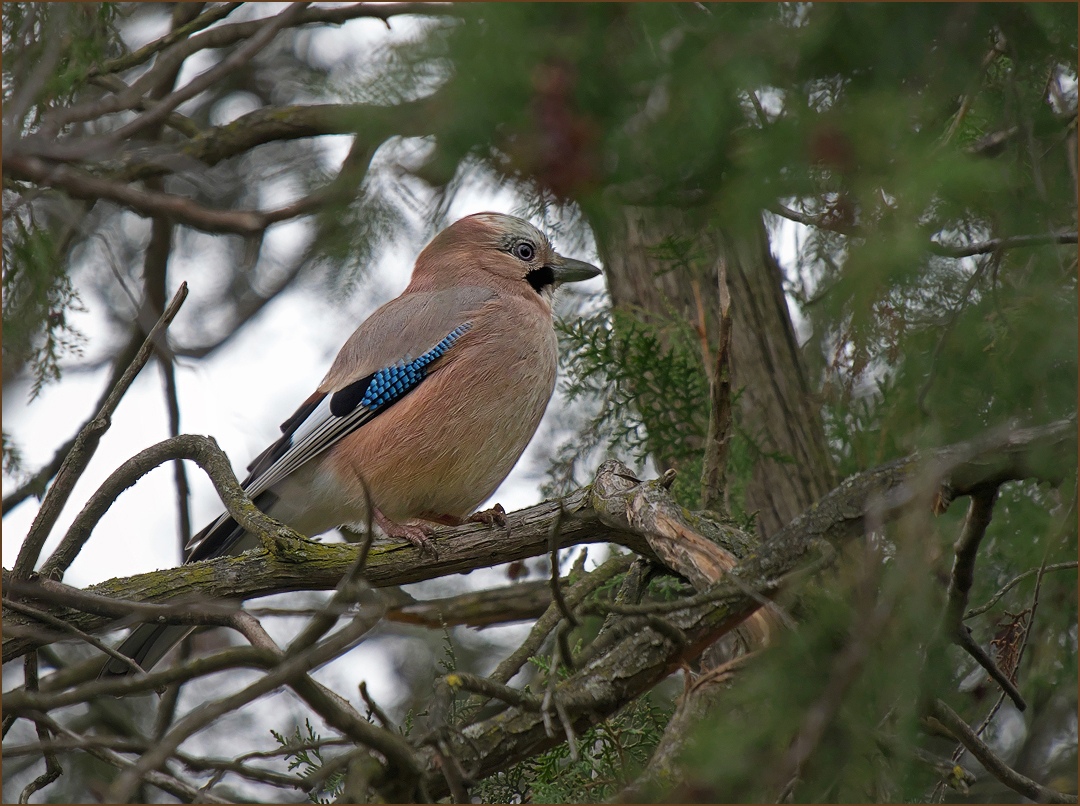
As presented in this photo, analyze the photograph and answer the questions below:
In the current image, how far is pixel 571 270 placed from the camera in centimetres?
478

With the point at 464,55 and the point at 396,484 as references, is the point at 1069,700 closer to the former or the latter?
the point at 396,484

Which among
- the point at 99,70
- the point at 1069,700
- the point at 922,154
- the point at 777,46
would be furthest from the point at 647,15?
the point at 99,70

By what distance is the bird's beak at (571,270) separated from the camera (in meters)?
4.75

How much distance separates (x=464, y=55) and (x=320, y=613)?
4.52 feet

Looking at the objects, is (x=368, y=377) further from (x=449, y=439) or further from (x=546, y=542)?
(x=546, y=542)

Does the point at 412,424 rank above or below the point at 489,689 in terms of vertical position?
above

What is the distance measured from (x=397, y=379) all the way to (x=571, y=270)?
47.4 inches

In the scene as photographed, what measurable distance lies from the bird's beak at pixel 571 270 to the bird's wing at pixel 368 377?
1.76 feet

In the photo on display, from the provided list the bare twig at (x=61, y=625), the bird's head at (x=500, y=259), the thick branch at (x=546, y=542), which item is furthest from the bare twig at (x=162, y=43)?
the bare twig at (x=61, y=625)

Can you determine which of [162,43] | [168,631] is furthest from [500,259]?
[168,631]

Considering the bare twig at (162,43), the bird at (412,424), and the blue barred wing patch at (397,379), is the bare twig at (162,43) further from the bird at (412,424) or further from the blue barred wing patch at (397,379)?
the blue barred wing patch at (397,379)

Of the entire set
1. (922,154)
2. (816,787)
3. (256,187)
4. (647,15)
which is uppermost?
(256,187)

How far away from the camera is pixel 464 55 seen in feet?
7.59

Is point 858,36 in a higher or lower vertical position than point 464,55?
lower
